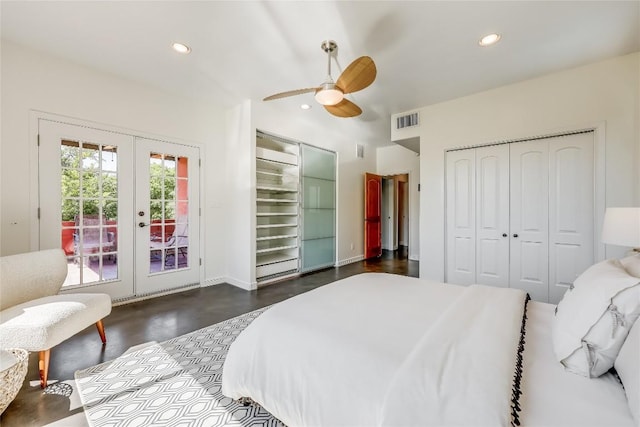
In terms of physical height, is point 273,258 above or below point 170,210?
below

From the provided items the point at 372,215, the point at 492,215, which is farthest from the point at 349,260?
the point at 492,215

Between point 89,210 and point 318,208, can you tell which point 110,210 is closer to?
point 89,210

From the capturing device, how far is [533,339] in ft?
4.15

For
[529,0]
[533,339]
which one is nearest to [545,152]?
[529,0]

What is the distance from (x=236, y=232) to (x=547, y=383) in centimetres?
393

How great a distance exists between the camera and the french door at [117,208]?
2934 mm

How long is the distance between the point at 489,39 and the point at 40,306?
A: 14.4 feet

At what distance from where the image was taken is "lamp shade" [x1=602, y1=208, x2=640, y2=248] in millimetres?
1888

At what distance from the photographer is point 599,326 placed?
1001mm

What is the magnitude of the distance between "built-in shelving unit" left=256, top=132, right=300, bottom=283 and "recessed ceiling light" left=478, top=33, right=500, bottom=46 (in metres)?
3.02

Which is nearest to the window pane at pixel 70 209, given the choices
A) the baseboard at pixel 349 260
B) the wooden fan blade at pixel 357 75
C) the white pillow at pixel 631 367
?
the wooden fan blade at pixel 357 75

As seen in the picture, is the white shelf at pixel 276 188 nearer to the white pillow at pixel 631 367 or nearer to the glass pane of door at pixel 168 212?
the glass pane of door at pixel 168 212

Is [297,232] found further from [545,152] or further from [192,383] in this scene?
[545,152]

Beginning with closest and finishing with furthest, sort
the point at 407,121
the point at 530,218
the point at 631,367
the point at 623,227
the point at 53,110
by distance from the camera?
the point at 631,367, the point at 623,227, the point at 53,110, the point at 530,218, the point at 407,121
